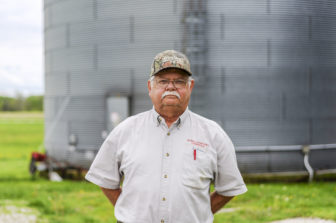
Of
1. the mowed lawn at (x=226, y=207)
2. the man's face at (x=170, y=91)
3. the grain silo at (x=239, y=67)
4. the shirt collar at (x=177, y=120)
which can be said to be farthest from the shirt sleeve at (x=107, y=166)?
the grain silo at (x=239, y=67)

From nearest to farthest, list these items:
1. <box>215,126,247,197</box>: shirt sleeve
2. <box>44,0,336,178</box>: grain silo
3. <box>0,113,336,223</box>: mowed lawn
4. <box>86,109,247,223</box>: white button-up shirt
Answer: <box>86,109,247,223</box>: white button-up shirt, <box>215,126,247,197</box>: shirt sleeve, <box>0,113,336,223</box>: mowed lawn, <box>44,0,336,178</box>: grain silo

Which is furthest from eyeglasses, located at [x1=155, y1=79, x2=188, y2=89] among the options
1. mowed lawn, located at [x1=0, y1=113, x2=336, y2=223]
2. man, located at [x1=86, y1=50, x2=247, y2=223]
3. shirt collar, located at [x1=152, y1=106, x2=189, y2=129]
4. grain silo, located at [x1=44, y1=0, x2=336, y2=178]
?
grain silo, located at [x1=44, y1=0, x2=336, y2=178]

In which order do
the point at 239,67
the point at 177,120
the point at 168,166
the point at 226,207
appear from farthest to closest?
the point at 239,67, the point at 226,207, the point at 177,120, the point at 168,166

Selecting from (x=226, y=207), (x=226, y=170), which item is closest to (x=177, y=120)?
(x=226, y=170)

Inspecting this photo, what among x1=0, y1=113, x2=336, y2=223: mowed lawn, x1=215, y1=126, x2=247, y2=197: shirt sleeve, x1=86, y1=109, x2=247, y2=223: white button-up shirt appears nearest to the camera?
x1=86, y1=109, x2=247, y2=223: white button-up shirt

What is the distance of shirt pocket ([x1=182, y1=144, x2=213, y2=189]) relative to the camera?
2309 millimetres

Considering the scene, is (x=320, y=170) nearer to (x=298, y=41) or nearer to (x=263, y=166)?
(x=263, y=166)

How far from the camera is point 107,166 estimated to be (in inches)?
99.2

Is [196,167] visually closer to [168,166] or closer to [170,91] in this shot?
[168,166]

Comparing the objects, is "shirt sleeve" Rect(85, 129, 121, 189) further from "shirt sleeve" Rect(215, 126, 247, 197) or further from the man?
"shirt sleeve" Rect(215, 126, 247, 197)

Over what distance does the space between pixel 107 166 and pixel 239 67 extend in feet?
19.4

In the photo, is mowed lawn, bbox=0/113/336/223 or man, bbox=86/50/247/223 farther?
mowed lawn, bbox=0/113/336/223

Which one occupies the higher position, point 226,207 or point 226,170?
point 226,170

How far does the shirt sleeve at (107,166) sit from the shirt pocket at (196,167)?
503 mm
